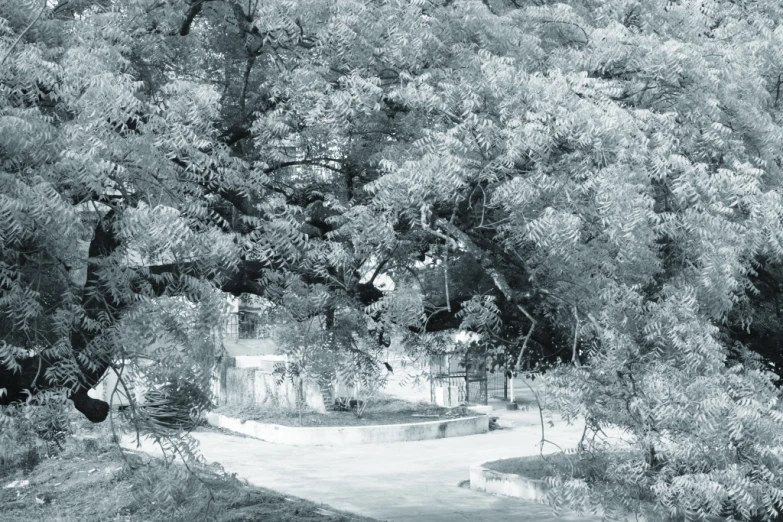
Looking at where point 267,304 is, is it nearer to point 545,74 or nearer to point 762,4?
point 545,74

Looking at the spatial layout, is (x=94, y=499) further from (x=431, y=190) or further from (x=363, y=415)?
(x=363, y=415)

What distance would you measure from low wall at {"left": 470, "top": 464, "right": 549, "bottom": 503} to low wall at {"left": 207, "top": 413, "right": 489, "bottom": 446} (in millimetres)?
5736

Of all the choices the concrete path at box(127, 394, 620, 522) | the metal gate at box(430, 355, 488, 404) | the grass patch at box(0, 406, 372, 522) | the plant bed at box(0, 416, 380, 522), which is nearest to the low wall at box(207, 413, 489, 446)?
the concrete path at box(127, 394, 620, 522)

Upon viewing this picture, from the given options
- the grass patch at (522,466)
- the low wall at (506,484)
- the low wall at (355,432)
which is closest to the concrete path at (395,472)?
the low wall at (506,484)

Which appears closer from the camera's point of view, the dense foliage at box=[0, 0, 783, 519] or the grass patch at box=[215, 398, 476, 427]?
the dense foliage at box=[0, 0, 783, 519]

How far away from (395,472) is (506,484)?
3025 millimetres

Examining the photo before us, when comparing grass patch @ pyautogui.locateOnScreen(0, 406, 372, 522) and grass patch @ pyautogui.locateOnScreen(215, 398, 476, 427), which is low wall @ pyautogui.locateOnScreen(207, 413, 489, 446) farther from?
grass patch @ pyautogui.locateOnScreen(0, 406, 372, 522)

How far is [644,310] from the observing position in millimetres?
7578

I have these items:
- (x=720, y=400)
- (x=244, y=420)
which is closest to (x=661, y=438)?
(x=720, y=400)

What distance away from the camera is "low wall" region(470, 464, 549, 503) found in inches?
580

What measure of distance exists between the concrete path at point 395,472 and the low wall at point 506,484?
207 millimetres

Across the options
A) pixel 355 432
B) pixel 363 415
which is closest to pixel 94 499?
pixel 355 432

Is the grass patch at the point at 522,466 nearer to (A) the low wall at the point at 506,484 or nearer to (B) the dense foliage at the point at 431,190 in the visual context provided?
(A) the low wall at the point at 506,484

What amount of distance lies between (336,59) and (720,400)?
477cm
